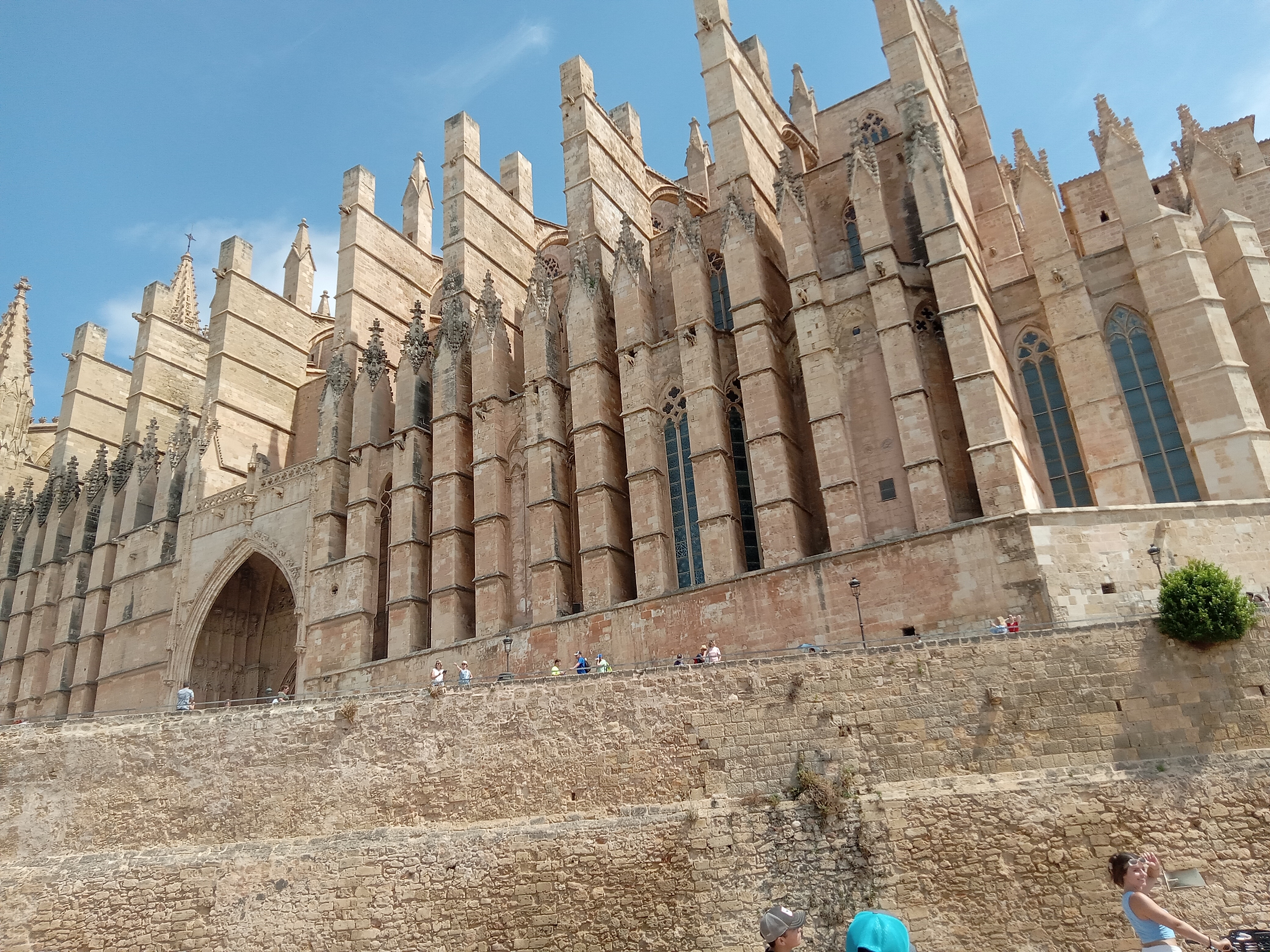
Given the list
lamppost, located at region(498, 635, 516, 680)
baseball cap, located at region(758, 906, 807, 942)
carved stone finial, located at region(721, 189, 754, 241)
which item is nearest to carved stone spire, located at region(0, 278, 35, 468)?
lamppost, located at region(498, 635, 516, 680)

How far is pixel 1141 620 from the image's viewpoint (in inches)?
461

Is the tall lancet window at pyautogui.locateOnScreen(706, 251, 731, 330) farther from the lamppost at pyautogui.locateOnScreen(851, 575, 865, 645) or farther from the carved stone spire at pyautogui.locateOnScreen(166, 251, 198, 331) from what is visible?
the carved stone spire at pyautogui.locateOnScreen(166, 251, 198, 331)

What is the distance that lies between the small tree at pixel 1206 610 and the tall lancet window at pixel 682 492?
8.97 meters

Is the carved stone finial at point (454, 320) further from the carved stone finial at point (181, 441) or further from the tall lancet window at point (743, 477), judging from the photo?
the carved stone finial at point (181, 441)

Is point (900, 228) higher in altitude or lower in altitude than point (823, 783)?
higher

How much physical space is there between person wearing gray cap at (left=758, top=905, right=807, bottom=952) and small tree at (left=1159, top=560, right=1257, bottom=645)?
31.1 feet

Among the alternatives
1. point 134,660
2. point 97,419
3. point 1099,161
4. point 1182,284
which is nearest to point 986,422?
point 1182,284

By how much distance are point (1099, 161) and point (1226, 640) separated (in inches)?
481

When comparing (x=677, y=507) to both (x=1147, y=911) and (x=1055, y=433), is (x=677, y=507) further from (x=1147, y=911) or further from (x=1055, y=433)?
(x=1147, y=911)

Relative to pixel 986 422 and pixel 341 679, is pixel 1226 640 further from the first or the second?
pixel 341 679

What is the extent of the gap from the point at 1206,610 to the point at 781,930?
9.61 meters

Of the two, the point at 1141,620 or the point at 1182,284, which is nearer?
the point at 1141,620

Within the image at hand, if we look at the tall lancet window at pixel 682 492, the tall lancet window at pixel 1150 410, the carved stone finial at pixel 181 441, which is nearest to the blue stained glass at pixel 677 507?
the tall lancet window at pixel 682 492

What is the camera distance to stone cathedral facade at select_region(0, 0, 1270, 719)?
17.1 m
